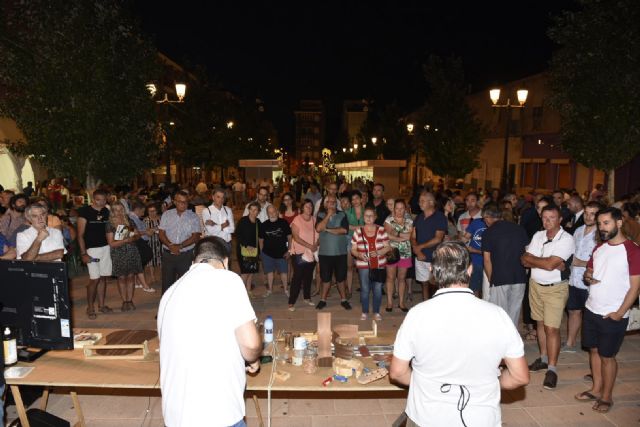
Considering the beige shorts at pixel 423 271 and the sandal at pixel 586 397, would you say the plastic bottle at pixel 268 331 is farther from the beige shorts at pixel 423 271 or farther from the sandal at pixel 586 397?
the beige shorts at pixel 423 271

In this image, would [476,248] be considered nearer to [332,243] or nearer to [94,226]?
[332,243]

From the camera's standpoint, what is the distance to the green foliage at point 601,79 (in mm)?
12727

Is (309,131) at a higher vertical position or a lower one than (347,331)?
higher

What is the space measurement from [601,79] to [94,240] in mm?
13386

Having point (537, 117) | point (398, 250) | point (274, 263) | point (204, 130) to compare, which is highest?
point (537, 117)

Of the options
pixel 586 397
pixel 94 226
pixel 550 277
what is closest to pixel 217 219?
pixel 94 226

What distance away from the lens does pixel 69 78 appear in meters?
10.7

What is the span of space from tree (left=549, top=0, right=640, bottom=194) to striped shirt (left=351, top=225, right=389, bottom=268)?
31.3 feet

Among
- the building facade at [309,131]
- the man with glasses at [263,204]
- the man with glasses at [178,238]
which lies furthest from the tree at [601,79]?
the building facade at [309,131]

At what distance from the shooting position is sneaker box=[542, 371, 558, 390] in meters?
5.46

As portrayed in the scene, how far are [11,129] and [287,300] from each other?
13308 millimetres

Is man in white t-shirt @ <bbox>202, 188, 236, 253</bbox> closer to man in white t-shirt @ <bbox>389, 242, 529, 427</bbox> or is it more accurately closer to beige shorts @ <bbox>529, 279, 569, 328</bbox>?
beige shorts @ <bbox>529, 279, 569, 328</bbox>

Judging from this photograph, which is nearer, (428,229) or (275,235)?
(428,229)

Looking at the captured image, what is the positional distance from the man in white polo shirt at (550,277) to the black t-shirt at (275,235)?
4.33 metres
